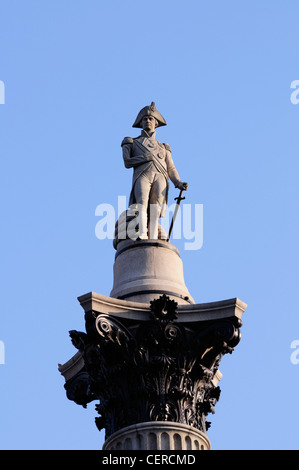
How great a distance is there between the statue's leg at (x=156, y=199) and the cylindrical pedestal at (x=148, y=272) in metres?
0.65

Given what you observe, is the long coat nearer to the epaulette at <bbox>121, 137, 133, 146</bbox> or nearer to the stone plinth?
the epaulette at <bbox>121, 137, 133, 146</bbox>

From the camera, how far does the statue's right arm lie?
33.9 metres

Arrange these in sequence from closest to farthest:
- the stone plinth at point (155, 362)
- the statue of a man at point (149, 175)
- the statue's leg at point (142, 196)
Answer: the stone plinth at point (155, 362)
the statue's leg at point (142, 196)
the statue of a man at point (149, 175)

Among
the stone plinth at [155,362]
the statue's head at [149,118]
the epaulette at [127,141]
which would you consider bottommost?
the stone plinth at [155,362]

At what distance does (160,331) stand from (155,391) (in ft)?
4.57

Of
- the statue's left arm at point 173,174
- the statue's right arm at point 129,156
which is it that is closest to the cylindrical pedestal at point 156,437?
the statue's left arm at point 173,174

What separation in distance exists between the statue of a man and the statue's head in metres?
0.04

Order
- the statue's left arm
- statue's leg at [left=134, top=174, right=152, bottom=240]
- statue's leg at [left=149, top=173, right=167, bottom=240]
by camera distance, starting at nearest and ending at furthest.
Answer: statue's leg at [left=134, top=174, right=152, bottom=240] < statue's leg at [left=149, top=173, right=167, bottom=240] < the statue's left arm

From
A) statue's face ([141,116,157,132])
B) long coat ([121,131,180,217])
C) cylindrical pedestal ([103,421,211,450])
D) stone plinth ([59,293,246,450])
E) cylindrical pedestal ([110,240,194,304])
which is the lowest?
cylindrical pedestal ([103,421,211,450])

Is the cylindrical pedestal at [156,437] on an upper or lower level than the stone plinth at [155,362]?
lower

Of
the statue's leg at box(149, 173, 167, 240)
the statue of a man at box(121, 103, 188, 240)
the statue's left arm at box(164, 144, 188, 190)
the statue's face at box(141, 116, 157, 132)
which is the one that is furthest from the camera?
the statue's face at box(141, 116, 157, 132)

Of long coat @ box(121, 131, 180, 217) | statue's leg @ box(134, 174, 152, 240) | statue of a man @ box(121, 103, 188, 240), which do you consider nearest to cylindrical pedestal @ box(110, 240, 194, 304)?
statue of a man @ box(121, 103, 188, 240)

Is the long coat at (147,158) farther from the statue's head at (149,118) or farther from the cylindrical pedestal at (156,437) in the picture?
the cylindrical pedestal at (156,437)

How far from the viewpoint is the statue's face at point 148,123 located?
3491 centimetres
